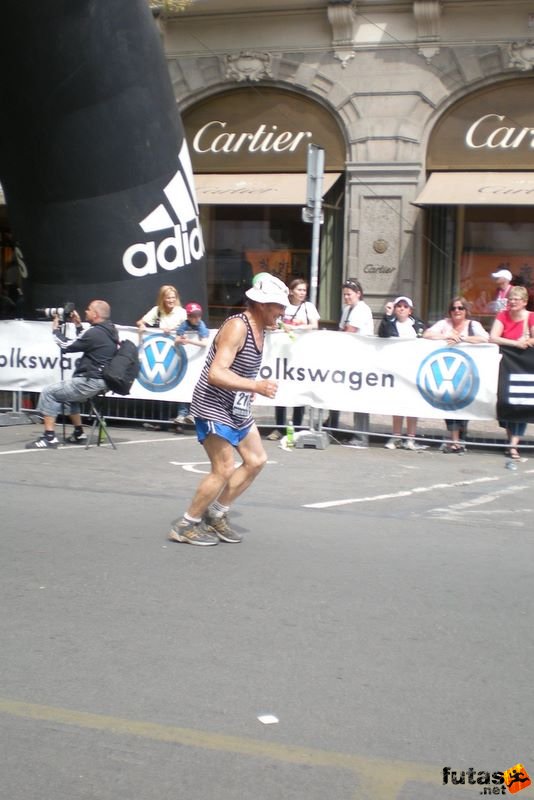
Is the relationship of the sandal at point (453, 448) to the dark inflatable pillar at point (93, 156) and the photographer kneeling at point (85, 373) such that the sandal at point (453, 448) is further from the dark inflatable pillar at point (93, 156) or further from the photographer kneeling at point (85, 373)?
the dark inflatable pillar at point (93, 156)

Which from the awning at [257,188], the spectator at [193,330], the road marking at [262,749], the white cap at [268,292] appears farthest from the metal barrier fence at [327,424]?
the road marking at [262,749]

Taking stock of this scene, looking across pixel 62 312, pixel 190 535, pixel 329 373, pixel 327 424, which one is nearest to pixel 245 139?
pixel 62 312

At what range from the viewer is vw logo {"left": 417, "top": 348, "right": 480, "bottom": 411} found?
11.7 metres

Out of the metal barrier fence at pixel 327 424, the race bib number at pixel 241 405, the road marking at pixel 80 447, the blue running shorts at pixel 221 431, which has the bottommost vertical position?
the road marking at pixel 80 447

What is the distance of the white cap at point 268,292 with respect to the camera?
6.80 meters

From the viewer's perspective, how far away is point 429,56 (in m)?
18.5

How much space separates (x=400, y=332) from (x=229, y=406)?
594cm

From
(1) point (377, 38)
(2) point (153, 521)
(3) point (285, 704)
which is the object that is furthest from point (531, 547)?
(1) point (377, 38)

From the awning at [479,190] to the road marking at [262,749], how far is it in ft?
47.9

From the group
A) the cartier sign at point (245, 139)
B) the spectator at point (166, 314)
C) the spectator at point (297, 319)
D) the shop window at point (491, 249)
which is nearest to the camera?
the spectator at point (297, 319)

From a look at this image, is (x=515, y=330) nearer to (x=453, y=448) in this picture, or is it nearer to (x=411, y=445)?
(x=453, y=448)

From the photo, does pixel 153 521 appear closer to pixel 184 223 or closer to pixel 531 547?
pixel 531 547

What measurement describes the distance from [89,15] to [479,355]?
5.91 metres

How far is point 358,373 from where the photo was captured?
12078mm
